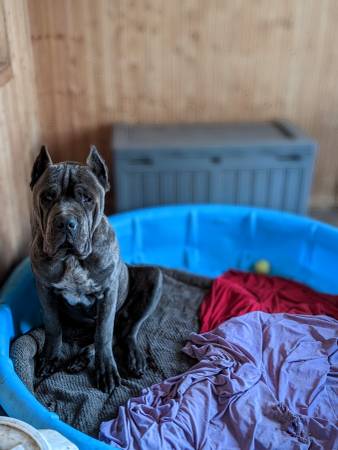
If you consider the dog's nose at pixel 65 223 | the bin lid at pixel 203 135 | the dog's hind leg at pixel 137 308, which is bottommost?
the dog's hind leg at pixel 137 308

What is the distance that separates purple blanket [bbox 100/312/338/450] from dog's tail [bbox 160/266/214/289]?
1.41 ft

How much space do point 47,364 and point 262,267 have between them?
4.50 ft

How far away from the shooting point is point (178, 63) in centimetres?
305

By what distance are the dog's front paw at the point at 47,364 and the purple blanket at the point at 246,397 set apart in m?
0.37

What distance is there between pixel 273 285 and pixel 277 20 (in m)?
1.67

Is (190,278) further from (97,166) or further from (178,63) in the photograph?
(178,63)

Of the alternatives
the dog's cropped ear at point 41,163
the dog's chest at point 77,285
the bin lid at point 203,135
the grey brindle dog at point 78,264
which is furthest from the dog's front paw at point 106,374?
the bin lid at point 203,135

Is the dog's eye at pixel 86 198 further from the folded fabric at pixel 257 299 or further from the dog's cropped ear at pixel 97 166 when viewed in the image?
the folded fabric at pixel 257 299

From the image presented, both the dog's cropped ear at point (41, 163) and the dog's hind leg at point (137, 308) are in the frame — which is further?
the dog's hind leg at point (137, 308)

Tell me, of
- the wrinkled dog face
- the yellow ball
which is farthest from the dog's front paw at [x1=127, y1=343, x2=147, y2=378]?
the yellow ball

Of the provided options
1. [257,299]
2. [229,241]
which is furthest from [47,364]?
[229,241]

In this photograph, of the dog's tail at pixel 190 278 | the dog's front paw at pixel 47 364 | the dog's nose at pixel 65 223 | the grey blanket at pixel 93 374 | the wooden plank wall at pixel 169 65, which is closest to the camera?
the dog's nose at pixel 65 223

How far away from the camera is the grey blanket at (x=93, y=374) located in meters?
1.80

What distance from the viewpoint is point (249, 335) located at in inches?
84.4
